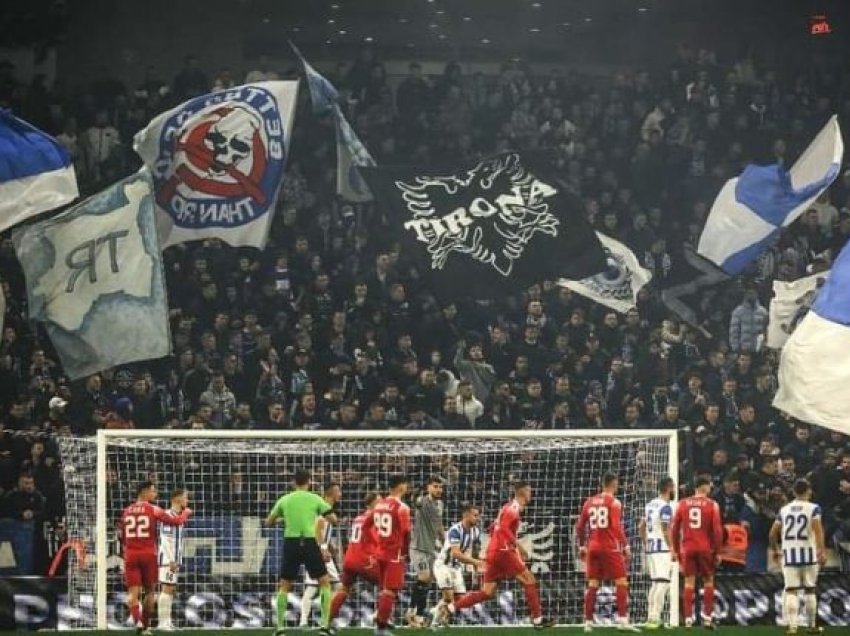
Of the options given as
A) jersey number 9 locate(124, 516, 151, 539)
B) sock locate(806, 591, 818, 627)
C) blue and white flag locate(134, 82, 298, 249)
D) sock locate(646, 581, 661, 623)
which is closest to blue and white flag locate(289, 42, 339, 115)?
blue and white flag locate(134, 82, 298, 249)

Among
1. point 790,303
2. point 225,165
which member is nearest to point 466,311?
point 790,303

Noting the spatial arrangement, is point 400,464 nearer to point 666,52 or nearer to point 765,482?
point 765,482

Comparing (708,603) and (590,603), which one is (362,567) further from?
(708,603)

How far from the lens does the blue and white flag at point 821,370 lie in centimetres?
1700

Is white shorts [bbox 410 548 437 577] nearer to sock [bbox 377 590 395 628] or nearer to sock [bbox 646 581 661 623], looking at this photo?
sock [bbox 646 581 661 623]

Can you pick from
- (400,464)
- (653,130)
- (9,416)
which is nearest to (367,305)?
(400,464)

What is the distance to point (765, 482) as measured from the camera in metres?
26.5

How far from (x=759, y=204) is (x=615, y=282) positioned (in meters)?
2.22

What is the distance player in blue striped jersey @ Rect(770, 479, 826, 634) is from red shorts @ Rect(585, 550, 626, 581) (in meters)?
1.82

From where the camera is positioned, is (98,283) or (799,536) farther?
(98,283)

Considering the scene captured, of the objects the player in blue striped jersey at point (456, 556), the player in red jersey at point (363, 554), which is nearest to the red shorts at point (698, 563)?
the player in blue striped jersey at point (456, 556)

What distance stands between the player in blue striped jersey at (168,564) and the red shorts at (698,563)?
573 cm

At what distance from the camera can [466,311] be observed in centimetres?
2983

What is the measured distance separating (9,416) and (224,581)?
391 centimetres
